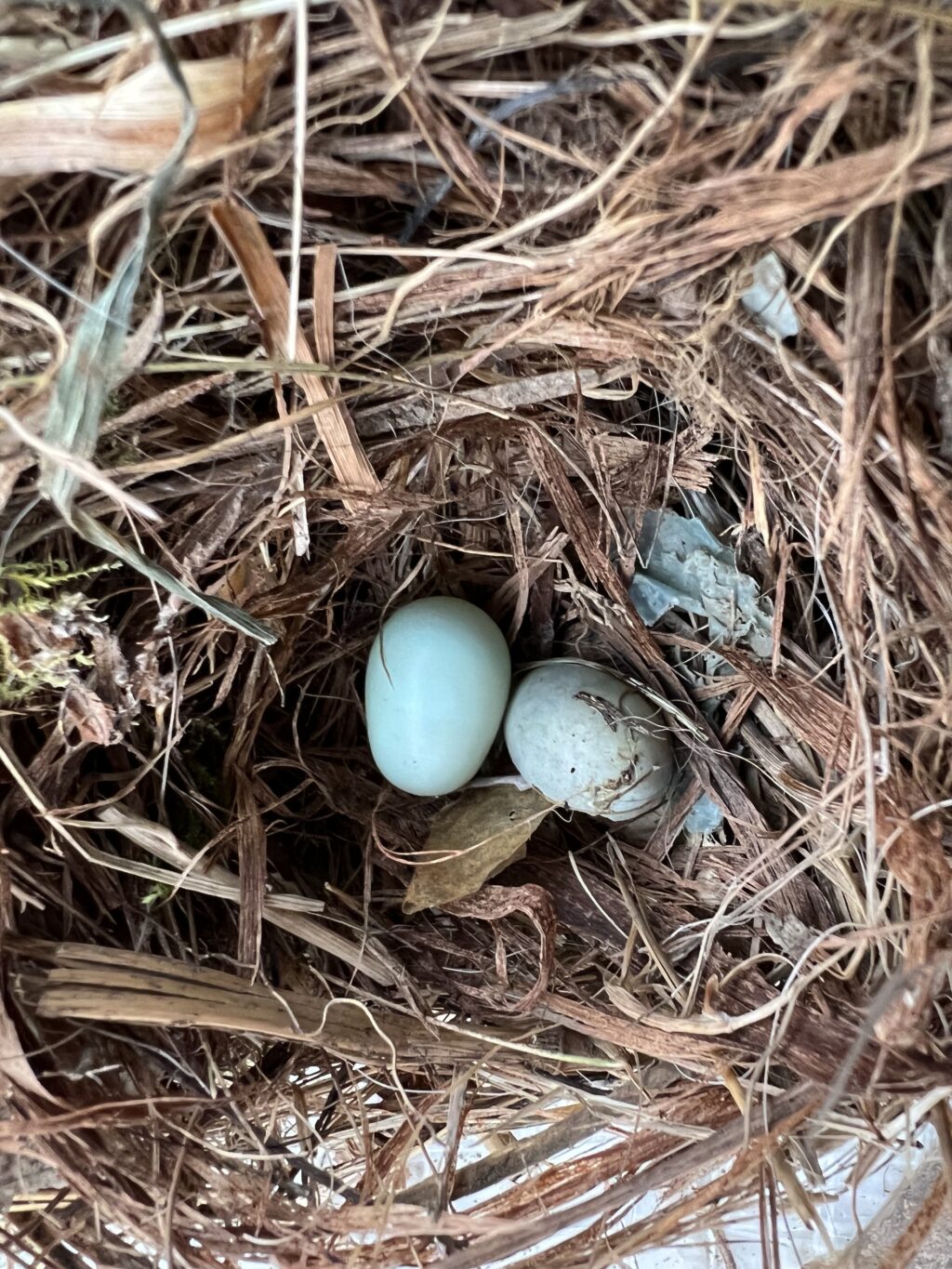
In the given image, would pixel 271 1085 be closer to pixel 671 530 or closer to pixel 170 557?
pixel 170 557

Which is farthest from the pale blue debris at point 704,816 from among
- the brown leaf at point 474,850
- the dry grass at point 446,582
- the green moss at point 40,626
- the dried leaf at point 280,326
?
the green moss at point 40,626

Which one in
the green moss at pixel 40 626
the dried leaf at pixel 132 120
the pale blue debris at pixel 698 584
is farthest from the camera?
the pale blue debris at pixel 698 584

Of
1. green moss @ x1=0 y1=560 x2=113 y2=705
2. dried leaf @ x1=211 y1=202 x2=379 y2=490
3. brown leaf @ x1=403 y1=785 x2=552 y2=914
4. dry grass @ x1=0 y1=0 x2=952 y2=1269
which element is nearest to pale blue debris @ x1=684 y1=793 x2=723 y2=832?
dry grass @ x1=0 y1=0 x2=952 y2=1269

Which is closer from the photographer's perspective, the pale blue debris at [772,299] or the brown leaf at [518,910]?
the pale blue debris at [772,299]

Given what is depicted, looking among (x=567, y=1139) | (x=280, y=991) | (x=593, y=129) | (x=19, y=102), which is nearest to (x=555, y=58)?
(x=593, y=129)

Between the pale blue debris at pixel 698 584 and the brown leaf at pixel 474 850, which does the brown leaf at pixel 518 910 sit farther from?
the pale blue debris at pixel 698 584

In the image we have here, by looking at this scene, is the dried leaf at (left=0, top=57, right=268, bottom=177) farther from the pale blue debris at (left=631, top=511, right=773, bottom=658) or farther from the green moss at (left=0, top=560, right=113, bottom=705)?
the pale blue debris at (left=631, top=511, right=773, bottom=658)
